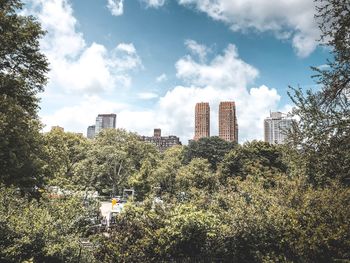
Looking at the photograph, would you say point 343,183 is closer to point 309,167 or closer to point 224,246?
point 309,167

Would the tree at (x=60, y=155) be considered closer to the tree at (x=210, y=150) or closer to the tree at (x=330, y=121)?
the tree at (x=330, y=121)

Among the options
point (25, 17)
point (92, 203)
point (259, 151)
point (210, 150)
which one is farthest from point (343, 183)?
point (210, 150)

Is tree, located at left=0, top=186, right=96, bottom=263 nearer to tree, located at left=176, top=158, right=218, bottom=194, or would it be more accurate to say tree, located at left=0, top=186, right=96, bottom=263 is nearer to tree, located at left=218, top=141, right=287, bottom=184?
tree, located at left=176, top=158, right=218, bottom=194

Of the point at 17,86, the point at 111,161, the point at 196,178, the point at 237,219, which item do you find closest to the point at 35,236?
the point at 237,219

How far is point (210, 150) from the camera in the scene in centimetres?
6294

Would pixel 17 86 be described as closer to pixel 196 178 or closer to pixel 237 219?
pixel 237 219

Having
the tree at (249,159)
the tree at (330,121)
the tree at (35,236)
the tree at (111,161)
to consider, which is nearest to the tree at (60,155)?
the tree at (111,161)

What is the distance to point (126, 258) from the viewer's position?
949 cm

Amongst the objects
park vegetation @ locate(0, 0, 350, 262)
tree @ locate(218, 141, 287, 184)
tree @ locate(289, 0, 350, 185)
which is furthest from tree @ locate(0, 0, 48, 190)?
tree @ locate(218, 141, 287, 184)

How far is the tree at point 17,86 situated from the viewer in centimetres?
1495

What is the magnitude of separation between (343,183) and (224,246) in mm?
4900

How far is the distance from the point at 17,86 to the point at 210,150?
49.4 metres

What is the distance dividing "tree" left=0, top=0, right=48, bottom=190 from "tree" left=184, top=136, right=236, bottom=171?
44.4m

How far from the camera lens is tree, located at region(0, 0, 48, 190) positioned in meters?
14.9
